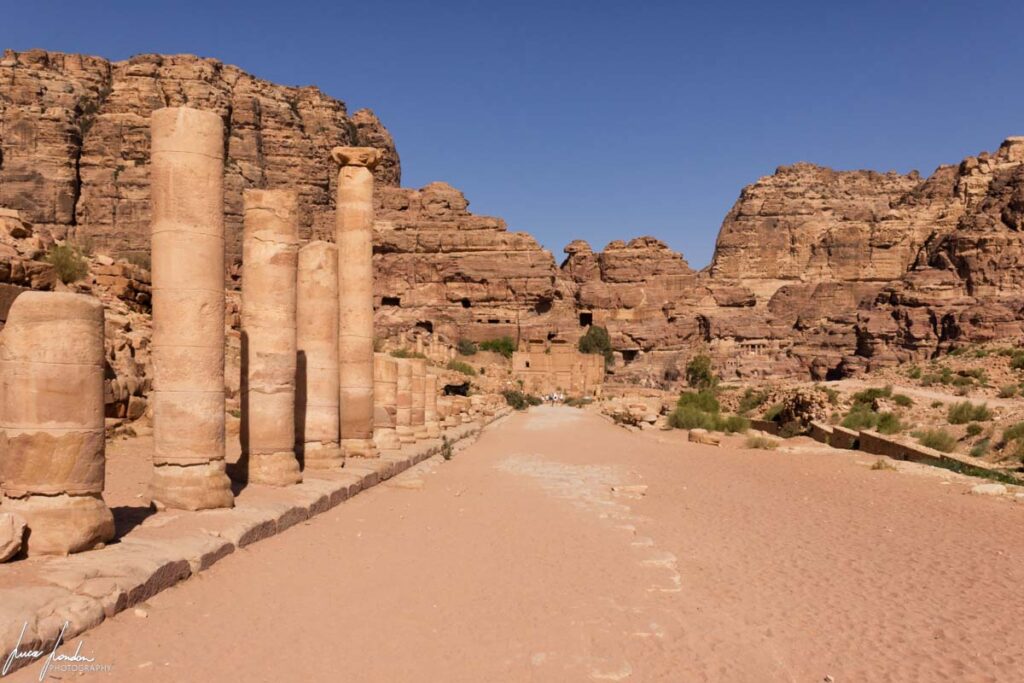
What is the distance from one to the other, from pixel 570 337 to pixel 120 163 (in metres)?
41.2

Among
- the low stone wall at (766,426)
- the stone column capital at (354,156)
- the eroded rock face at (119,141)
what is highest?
the eroded rock face at (119,141)

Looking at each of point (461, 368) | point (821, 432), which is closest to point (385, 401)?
point (821, 432)

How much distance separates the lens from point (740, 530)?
9617mm

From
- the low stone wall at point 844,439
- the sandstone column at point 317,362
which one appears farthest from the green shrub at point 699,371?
the sandstone column at point 317,362

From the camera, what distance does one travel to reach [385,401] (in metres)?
18.2

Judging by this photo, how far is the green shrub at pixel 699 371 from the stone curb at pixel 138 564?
56.9m

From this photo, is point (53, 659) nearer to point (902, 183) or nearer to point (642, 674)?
point (642, 674)

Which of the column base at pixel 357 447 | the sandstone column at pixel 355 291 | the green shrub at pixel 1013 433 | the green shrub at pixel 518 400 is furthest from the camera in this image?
the green shrub at pixel 518 400

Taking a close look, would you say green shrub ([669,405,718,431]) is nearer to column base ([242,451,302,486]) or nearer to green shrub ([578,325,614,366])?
column base ([242,451,302,486])

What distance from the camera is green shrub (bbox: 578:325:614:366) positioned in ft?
244

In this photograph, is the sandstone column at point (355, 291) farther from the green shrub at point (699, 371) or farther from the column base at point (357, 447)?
the green shrub at point (699, 371)

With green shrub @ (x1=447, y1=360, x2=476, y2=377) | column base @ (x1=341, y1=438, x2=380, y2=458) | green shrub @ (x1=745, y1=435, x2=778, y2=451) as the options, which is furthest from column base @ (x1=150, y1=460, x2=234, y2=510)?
green shrub @ (x1=447, y1=360, x2=476, y2=377)

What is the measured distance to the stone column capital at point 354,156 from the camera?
1416cm

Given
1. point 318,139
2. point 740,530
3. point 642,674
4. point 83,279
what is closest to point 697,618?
point 642,674
